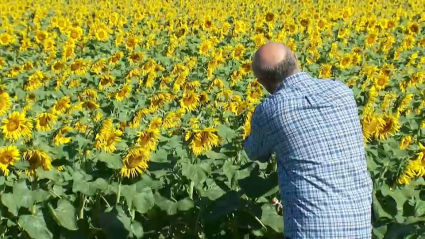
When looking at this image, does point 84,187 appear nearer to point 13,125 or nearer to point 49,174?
point 49,174

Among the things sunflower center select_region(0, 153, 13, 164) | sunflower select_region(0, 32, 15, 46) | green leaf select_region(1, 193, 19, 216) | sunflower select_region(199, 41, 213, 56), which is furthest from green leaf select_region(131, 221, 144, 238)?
sunflower select_region(0, 32, 15, 46)

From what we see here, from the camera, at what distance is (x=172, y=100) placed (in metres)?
5.57

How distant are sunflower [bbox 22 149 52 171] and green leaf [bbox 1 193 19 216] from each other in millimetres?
170

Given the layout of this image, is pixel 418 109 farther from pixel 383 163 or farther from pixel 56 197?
pixel 56 197

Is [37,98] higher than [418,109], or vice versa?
[418,109]

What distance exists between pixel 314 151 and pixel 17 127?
1.92 meters

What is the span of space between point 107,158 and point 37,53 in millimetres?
5960

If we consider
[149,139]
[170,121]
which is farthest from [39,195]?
[170,121]

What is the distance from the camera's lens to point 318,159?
8.00ft

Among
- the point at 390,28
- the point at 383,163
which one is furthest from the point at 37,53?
the point at 383,163

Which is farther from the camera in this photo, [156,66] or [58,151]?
[156,66]

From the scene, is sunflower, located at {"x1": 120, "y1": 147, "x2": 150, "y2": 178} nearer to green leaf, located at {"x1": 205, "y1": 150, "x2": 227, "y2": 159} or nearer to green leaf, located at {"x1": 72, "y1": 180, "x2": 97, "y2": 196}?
green leaf, located at {"x1": 72, "y1": 180, "x2": 97, "y2": 196}

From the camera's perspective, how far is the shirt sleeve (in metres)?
2.53

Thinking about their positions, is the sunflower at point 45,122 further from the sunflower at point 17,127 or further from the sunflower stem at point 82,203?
the sunflower stem at point 82,203
